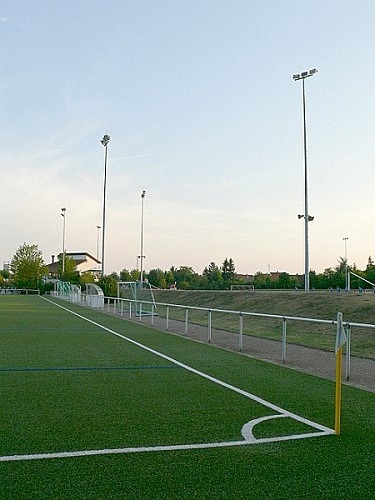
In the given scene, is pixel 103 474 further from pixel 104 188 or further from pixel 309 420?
pixel 104 188

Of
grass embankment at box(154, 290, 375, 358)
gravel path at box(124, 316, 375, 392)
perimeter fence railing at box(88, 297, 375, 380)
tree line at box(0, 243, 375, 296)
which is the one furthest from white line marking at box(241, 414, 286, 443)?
tree line at box(0, 243, 375, 296)

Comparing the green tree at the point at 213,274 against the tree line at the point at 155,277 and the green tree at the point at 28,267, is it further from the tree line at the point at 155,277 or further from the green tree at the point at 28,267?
the green tree at the point at 28,267

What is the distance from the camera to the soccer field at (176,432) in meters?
4.81

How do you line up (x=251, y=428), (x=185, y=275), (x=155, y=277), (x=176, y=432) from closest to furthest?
(x=176, y=432), (x=251, y=428), (x=155, y=277), (x=185, y=275)

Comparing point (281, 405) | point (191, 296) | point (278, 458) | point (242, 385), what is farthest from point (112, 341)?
point (191, 296)

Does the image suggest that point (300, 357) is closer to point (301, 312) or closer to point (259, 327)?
point (259, 327)

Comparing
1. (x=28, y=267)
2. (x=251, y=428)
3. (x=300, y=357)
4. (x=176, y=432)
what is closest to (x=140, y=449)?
(x=176, y=432)

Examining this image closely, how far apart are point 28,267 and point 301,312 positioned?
249ft

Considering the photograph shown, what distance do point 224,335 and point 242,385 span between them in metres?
9.54

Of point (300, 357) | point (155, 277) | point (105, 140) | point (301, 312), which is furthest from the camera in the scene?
point (155, 277)

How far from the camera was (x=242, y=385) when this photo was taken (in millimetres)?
9742

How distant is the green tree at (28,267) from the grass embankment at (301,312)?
163 ft

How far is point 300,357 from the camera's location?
539 inches

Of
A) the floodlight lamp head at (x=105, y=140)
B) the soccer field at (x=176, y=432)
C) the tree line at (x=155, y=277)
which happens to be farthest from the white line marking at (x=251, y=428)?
the tree line at (x=155, y=277)
